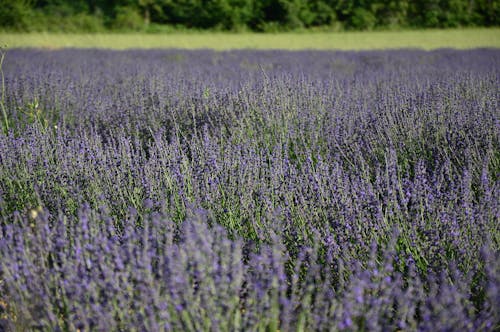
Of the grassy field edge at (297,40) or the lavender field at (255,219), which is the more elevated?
the lavender field at (255,219)

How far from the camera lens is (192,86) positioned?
→ 5.79 m

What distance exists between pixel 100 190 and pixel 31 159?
21.8 inches

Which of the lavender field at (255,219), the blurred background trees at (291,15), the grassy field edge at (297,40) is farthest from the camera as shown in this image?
the blurred background trees at (291,15)

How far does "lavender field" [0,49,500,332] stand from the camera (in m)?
1.71

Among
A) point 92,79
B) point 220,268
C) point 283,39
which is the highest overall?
point 220,268

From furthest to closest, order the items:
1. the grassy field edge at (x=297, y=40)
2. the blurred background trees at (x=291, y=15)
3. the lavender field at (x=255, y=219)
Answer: the blurred background trees at (x=291, y=15) < the grassy field edge at (x=297, y=40) < the lavender field at (x=255, y=219)

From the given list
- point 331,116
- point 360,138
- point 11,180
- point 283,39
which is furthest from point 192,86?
point 283,39

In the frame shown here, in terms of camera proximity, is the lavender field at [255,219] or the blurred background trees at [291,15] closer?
the lavender field at [255,219]

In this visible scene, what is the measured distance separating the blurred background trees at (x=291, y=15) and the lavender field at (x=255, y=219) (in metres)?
20.7

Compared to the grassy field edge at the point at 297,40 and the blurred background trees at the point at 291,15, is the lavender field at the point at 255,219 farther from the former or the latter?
the blurred background trees at the point at 291,15

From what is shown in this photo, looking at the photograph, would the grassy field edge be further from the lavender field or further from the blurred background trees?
the lavender field

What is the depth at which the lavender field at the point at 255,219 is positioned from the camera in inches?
67.4

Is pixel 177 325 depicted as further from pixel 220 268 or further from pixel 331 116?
pixel 331 116

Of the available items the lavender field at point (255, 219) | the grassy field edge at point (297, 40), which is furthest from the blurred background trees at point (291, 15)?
the lavender field at point (255, 219)
